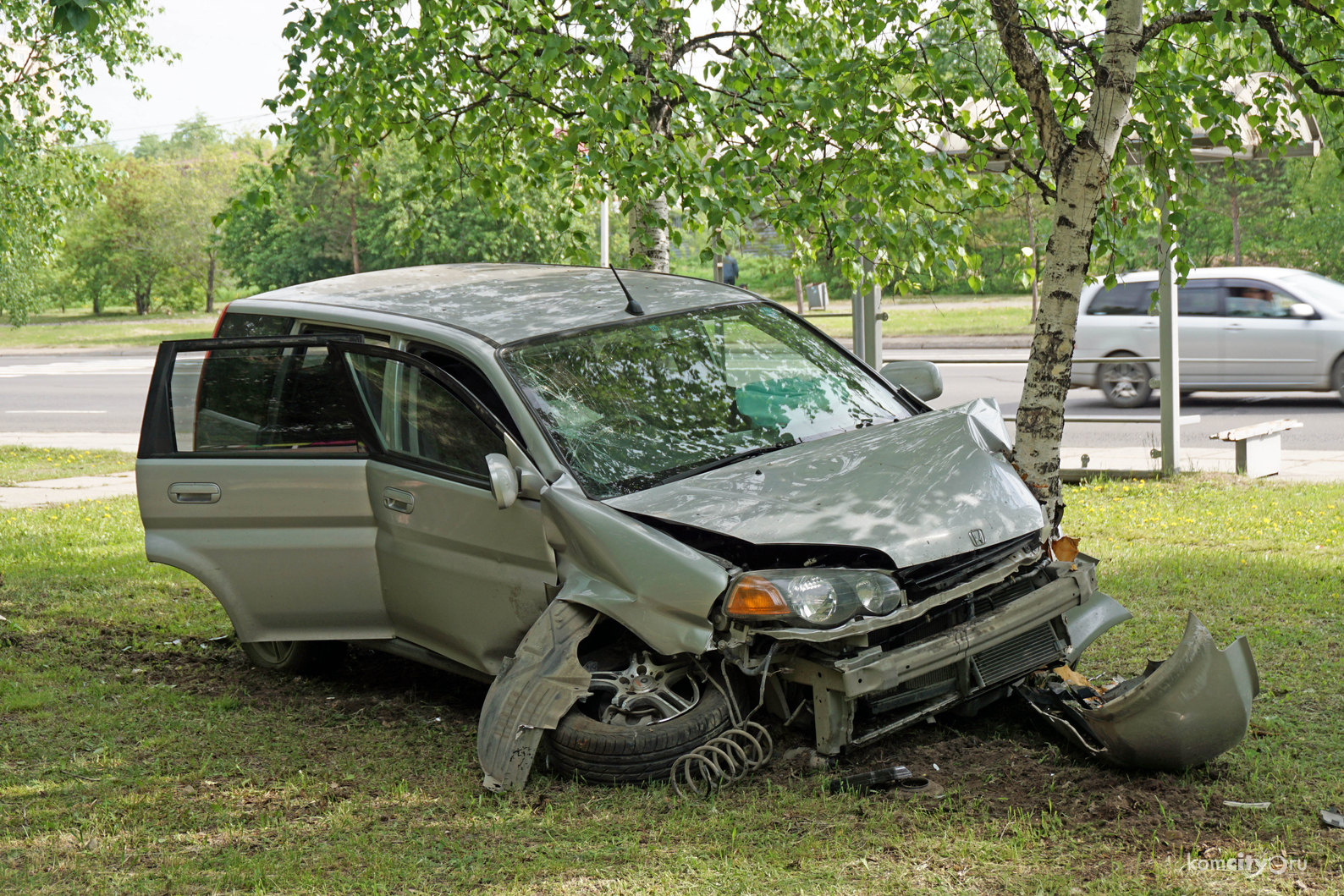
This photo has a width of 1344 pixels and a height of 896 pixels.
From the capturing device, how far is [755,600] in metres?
3.83

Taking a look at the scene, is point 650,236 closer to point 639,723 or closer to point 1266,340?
point 639,723

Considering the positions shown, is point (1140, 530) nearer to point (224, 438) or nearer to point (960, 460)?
point (960, 460)

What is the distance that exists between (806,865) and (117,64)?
14.2 m

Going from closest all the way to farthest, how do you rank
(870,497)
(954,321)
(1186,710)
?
(1186,710), (870,497), (954,321)

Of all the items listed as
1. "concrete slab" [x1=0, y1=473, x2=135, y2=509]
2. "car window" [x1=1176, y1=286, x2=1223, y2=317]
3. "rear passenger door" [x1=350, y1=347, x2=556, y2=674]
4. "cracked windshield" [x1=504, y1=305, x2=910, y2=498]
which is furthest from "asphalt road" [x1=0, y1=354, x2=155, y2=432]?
"car window" [x1=1176, y1=286, x2=1223, y2=317]

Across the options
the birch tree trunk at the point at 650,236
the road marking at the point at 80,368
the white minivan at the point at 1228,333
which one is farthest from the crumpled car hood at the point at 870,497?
the road marking at the point at 80,368

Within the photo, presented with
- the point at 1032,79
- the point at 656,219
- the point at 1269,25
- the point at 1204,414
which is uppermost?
the point at 1269,25

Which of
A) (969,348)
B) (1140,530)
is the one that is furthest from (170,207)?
(1140,530)

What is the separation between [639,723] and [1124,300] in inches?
485

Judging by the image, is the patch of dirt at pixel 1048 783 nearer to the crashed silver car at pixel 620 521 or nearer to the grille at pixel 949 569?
the crashed silver car at pixel 620 521

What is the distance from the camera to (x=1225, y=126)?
239 inches

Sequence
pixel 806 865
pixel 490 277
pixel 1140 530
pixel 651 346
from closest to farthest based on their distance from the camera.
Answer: pixel 806 865 < pixel 651 346 < pixel 490 277 < pixel 1140 530

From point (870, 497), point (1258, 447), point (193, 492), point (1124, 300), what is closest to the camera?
point (870, 497)

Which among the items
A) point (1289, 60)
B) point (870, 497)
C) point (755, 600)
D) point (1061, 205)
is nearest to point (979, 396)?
point (1289, 60)
